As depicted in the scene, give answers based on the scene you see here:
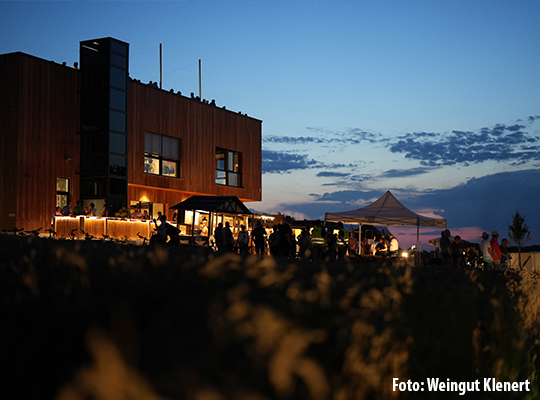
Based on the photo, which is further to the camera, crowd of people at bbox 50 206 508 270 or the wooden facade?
the wooden facade

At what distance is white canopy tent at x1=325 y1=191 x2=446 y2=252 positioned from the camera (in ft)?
80.6

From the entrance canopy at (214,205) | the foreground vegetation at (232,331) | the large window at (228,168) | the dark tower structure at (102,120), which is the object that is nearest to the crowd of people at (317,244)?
the entrance canopy at (214,205)

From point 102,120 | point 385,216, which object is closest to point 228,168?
point 102,120

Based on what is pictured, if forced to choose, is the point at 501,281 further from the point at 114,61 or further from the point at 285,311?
the point at 114,61

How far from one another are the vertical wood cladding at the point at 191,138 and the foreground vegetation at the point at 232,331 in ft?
90.0

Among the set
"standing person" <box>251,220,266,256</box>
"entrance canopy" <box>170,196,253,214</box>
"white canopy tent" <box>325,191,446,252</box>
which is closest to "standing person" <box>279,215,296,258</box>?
"standing person" <box>251,220,266,256</box>

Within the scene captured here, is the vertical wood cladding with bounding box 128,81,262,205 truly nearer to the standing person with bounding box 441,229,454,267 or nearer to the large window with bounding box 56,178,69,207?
the large window with bounding box 56,178,69,207

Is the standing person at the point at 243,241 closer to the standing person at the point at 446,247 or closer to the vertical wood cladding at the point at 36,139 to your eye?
the standing person at the point at 446,247

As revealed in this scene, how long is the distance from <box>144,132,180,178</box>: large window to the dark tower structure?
3.83 metres

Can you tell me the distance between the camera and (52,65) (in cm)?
2644

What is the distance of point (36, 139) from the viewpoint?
1006 inches

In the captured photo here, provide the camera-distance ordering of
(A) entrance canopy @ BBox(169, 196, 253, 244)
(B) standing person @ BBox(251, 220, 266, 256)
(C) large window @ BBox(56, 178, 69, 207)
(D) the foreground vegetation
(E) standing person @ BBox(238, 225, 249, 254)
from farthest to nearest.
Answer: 1. (C) large window @ BBox(56, 178, 69, 207)
2. (A) entrance canopy @ BBox(169, 196, 253, 244)
3. (E) standing person @ BBox(238, 225, 249, 254)
4. (B) standing person @ BBox(251, 220, 266, 256)
5. (D) the foreground vegetation

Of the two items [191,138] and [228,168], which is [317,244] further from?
[228,168]

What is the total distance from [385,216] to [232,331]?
917 inches
